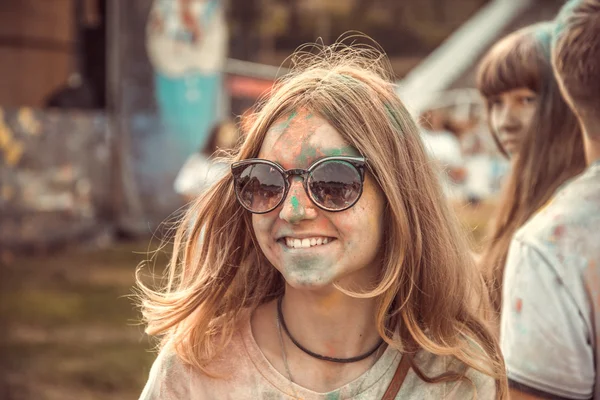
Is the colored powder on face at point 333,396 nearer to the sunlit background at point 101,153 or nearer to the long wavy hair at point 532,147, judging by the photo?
the long wavy hair at point 532,147

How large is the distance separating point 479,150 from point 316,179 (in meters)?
13.7

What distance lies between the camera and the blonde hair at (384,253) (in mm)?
1568

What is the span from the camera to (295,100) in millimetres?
1588

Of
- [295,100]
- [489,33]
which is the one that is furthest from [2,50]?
[295,100]

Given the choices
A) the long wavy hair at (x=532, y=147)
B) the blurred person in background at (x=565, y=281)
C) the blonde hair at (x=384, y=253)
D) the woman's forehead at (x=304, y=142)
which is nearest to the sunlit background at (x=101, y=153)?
the long wavy hair at (x=532, y=147)

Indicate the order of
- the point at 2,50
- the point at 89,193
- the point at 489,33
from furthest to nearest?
the point at 489,33 → the point at 2,50 → the point at 89,193

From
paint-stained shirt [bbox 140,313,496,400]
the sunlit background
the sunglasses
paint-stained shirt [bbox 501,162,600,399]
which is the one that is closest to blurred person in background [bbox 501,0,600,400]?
paint-stained shirt [bbox 501,162,600,399]

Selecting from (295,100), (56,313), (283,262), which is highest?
(56,313)

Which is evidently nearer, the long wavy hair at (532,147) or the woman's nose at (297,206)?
the woman's nose at (297,206)

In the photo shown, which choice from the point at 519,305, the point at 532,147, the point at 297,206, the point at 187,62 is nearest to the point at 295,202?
the point at 297,206

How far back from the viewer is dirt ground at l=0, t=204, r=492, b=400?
4676 millimetres

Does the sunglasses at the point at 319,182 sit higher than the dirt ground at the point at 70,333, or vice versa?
the dirt ground at the point at 70,333

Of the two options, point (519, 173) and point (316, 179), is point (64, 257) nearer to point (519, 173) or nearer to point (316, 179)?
point (519, 173)

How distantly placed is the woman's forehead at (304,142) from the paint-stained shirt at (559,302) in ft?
1.60
